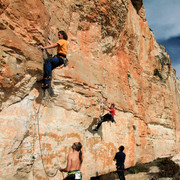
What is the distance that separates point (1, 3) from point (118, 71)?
7012 millimetres

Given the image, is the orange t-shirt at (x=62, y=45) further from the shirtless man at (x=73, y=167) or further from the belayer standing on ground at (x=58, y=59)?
Answer: the shirtless man at (x=73, y=167)

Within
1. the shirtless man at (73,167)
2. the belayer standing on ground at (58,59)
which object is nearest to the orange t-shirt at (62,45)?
the belayer standing on ground at (58,59)

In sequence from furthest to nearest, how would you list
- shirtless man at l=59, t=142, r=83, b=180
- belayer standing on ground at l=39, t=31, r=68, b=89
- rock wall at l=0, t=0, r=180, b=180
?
belayer standing on ground at l=39, t=31, r=68, b=89, rock wall at l=0, t=0, r=180, b=180, shirtless man at l=59, t=142, r=83, b=180

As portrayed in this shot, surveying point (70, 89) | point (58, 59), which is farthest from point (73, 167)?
point (70, 89)

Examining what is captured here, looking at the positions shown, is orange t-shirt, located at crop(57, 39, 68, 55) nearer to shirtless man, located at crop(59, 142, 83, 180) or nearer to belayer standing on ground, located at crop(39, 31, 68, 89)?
belayer standing on ground, located at crop(39, 31, 68, 89)

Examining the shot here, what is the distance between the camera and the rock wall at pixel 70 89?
199 inches

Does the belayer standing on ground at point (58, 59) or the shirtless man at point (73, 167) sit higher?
the belayer standing on ground at point (58, 59)

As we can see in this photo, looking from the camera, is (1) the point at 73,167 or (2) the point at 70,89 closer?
(1) the point at 73,167

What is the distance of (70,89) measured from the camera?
7113 millimetres

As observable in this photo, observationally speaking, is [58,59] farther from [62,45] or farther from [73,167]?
[73,167]

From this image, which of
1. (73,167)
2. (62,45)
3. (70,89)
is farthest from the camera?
(70,89)

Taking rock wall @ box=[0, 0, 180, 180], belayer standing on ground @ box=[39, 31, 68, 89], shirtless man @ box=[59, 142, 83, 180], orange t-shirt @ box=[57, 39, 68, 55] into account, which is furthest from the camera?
belayer standing on ground @ box=[39, 31, 68, 89]

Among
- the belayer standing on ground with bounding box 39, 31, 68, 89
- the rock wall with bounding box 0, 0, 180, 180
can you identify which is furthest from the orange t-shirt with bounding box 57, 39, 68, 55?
the rock wall with bounding box 0, 0, 180, 180

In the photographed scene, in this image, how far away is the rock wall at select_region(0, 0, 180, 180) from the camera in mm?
5047
